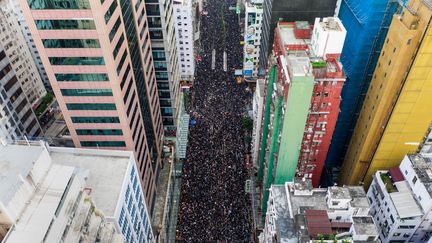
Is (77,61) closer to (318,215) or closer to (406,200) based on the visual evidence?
(318,215)

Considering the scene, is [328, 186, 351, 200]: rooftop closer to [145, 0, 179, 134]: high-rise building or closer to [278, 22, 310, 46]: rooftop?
[278, 22, 310, 46]: rooftop

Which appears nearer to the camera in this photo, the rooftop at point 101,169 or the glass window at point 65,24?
the glass window at point 65,24

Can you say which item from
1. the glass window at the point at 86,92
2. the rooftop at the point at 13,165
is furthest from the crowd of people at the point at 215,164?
the rooftop at the point at 13,165

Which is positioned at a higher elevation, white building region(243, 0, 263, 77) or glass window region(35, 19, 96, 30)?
white building region(243, 0, 263, 77)

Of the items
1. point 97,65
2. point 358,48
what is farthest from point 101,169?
point 358,48

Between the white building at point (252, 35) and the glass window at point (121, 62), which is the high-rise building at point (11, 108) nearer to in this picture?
the glass window at point (121, 62)

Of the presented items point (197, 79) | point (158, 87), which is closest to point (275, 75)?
point (158, 87)

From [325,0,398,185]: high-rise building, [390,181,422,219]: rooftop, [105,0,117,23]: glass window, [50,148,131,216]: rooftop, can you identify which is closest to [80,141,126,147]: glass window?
[50,148,131,216]: rooftop
